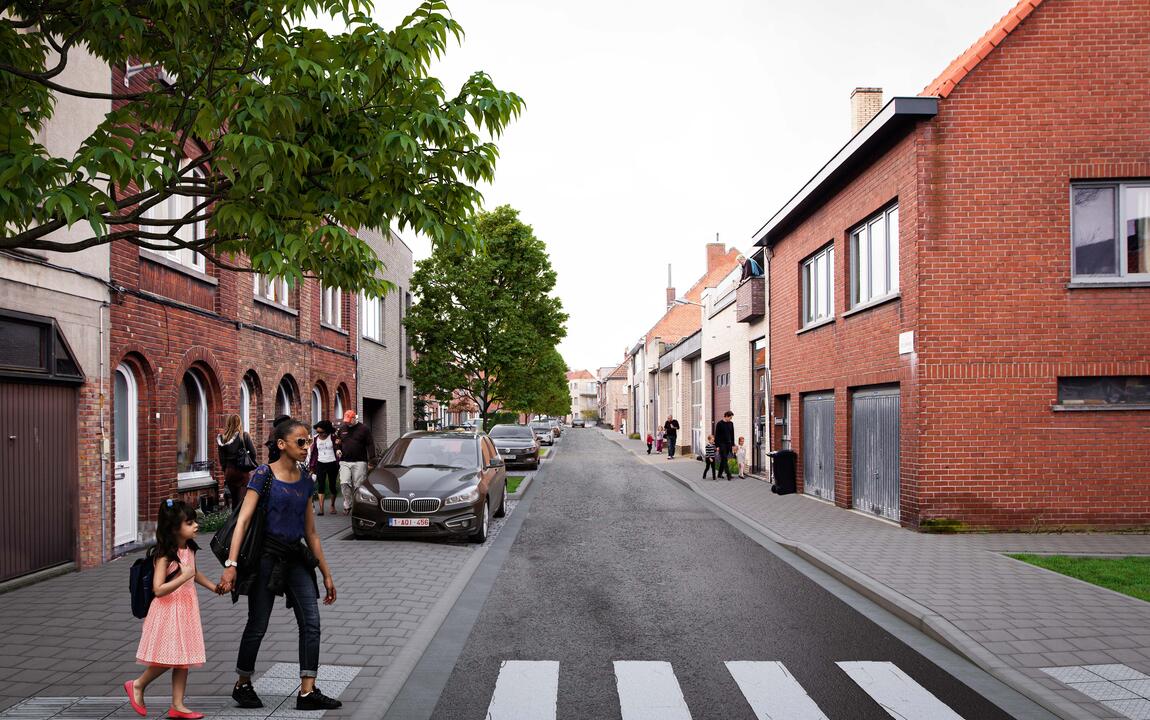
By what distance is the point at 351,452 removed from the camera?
13727mm

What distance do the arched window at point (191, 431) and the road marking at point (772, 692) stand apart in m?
9.52

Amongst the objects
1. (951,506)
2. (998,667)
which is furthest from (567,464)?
(998,667)

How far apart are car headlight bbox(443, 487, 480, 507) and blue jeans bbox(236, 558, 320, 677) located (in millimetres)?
6048

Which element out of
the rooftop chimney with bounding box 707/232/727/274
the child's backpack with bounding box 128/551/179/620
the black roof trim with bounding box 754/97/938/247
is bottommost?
the child's backpack with bounding box 128/551/179/620

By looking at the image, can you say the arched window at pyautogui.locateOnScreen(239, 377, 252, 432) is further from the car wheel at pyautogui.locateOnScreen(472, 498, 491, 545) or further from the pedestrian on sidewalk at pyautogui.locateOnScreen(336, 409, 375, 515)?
the car wheel at pyautogui.locateOnScreen(472, 498, 491, 545)

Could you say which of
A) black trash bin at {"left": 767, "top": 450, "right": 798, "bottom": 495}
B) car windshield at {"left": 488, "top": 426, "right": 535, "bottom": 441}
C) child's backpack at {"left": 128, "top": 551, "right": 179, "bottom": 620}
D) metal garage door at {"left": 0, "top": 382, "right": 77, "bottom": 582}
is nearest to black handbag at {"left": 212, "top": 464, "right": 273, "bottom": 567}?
child's backpack at {"left": 128, "top": 551, "right": 179, "bottom": 620}

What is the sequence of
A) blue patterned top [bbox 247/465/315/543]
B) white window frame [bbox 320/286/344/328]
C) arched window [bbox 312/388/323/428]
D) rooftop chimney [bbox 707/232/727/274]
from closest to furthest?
blue patterned top [bbox 247/465/315/543], arched window [bbox 312/388/323/428], white window frame [bbox 320/286/344/328], rooftop chimney [bbox 707/232/727/274]

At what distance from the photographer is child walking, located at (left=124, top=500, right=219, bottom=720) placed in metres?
4.49

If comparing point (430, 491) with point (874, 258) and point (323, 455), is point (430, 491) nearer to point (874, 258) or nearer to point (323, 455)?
point (323, 455)

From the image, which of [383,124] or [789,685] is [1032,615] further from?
[383,124]

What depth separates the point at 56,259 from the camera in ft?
29.0

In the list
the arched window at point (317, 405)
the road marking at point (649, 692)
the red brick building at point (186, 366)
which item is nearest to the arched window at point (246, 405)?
the red brick building at point (186, 366)

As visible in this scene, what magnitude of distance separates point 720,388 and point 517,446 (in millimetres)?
7659

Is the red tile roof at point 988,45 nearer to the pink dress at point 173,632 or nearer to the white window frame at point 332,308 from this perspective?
the pink dress at point 173,632
